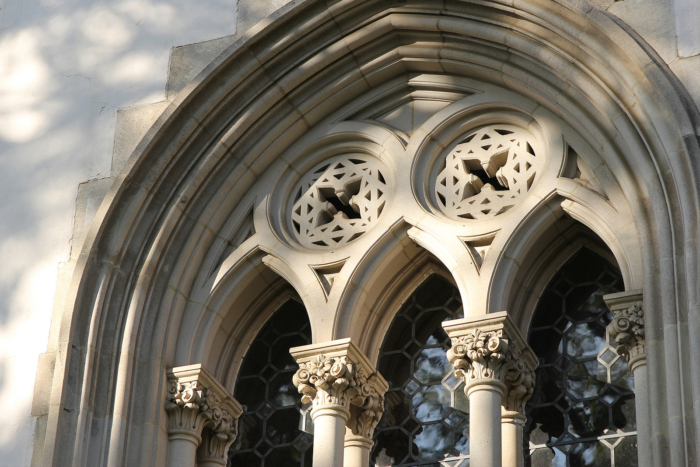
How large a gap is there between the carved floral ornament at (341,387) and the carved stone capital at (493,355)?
0.69 meters

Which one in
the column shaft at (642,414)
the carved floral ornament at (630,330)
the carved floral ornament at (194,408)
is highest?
the carved floral ornament at (630,330)

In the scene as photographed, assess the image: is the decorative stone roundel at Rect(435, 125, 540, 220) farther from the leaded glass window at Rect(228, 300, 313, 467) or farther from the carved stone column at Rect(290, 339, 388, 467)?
the leaded glass window at Rect(228, 300, 313, 467)

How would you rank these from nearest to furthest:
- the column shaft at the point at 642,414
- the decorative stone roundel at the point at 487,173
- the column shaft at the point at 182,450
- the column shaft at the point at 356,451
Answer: the column shaft at the point at 642,414 < the column shaft at the point at 356,451 < the column shaft at the point at 182,450 < the decorative stone roundel at the point at 487,173

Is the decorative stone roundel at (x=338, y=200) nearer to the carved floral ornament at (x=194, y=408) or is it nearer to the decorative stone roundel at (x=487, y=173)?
the decorative stone roundel at (x=487, y=173)

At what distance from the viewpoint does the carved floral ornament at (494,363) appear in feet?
24.6

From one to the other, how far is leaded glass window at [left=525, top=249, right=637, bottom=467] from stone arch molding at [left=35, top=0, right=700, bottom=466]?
1.45ft

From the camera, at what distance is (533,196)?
26.2 ft

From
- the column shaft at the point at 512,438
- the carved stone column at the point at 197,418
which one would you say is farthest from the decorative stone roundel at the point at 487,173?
the carved stone column at the point at 197,418

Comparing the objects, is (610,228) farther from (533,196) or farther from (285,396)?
(285,396)

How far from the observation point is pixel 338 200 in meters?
8.87

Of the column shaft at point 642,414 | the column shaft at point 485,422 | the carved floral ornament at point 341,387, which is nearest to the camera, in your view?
the column shaft at point 642,414

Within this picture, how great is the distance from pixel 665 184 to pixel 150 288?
364 cm

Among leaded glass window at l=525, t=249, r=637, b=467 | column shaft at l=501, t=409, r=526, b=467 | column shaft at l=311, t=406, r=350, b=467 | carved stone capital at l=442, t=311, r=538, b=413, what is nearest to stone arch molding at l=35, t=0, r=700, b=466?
carved stone capital at l=442, t=311, r=538, b=413

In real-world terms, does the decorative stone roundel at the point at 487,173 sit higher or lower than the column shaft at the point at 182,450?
higher
